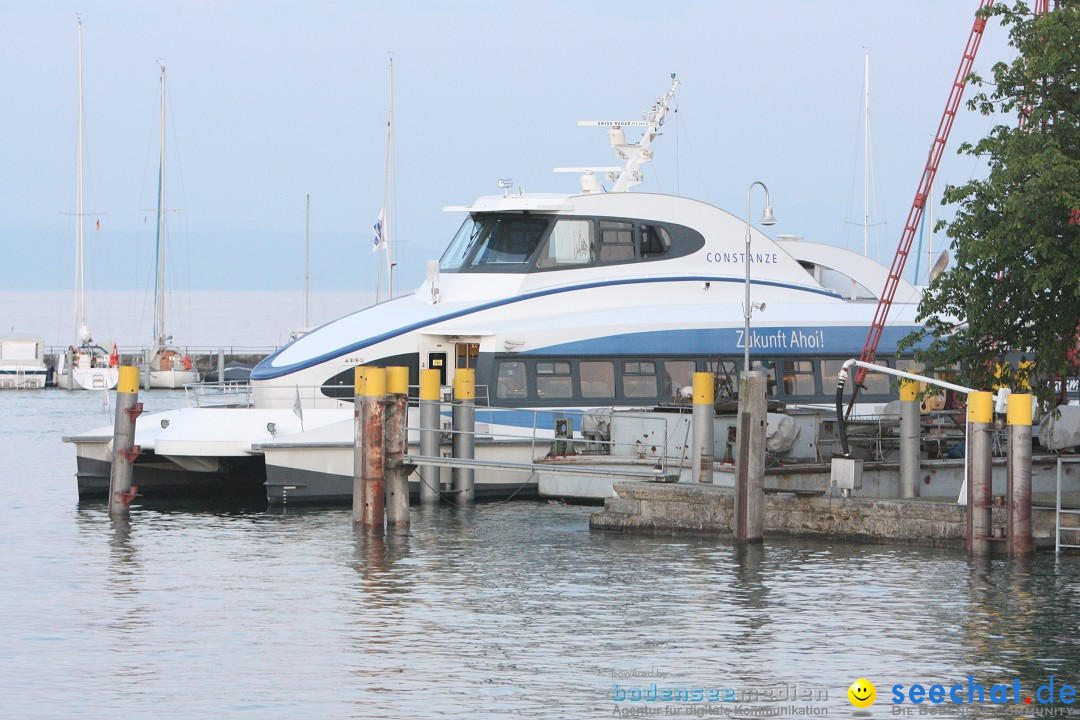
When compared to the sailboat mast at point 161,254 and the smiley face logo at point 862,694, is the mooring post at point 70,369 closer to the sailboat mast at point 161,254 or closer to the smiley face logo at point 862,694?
the sailboat mast at point 161,254

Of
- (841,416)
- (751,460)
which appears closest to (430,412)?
(751,460)

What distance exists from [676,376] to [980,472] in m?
8.13

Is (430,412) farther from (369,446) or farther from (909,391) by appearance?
(909,391)

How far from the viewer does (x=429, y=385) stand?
26.0 metres

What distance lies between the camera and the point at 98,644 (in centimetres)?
1722

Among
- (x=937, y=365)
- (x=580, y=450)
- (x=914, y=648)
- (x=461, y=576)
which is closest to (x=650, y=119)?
(x=580, y=450)

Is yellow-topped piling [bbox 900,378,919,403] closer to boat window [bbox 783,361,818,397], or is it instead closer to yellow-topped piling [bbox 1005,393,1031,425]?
yellow-topped piling [bbox 1005,393,1031,425]

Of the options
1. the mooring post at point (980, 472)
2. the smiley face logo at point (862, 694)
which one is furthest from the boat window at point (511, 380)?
the smiley face logo at point (862, 694)

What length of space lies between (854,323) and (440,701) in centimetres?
1605

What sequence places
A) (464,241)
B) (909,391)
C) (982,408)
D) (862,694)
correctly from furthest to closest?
(464,241) < (909,391) < (982,408) < (862,694)

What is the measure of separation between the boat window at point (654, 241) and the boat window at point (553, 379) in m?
2.82

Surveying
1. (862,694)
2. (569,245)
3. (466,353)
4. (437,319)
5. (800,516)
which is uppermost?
(569,245)

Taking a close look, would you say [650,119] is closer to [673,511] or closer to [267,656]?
[673,511]

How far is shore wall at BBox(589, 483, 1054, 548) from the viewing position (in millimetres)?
21938
